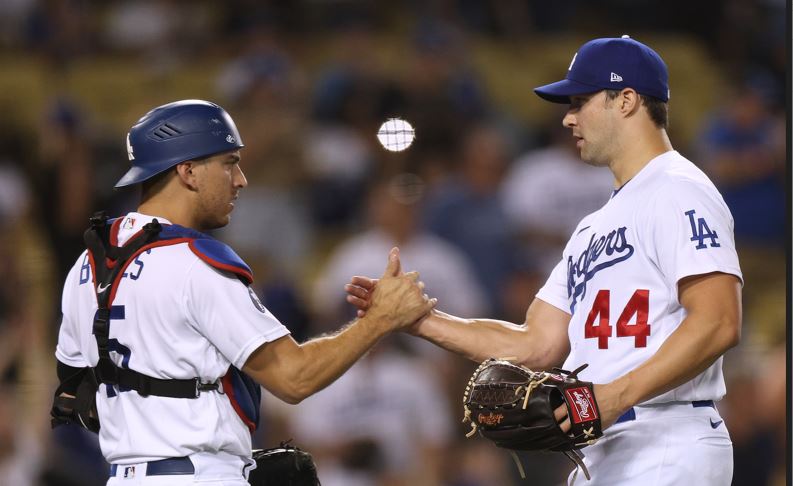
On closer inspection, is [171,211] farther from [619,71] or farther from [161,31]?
[161,31]

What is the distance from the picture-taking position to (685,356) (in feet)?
12.0

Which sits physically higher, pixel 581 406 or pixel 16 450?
pixel 581 406

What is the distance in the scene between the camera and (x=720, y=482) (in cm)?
390

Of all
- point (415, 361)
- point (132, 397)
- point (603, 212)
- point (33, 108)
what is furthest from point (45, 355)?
point (603, 212)

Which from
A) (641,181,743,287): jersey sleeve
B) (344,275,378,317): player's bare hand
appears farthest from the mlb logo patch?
(344,275,378,317): player's bare hand

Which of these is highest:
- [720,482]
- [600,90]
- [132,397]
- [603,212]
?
[600,90]

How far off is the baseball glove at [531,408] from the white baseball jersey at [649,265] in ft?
0.75

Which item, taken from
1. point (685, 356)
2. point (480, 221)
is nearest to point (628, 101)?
point (685, 356)

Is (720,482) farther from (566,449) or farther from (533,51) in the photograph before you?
(533,51)

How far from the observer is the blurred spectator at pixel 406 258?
8.27 meters

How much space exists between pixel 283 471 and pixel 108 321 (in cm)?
91

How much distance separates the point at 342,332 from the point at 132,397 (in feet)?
2.46

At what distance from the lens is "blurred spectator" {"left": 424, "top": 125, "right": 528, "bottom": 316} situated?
8711 mm

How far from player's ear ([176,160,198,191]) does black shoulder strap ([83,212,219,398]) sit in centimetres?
24
